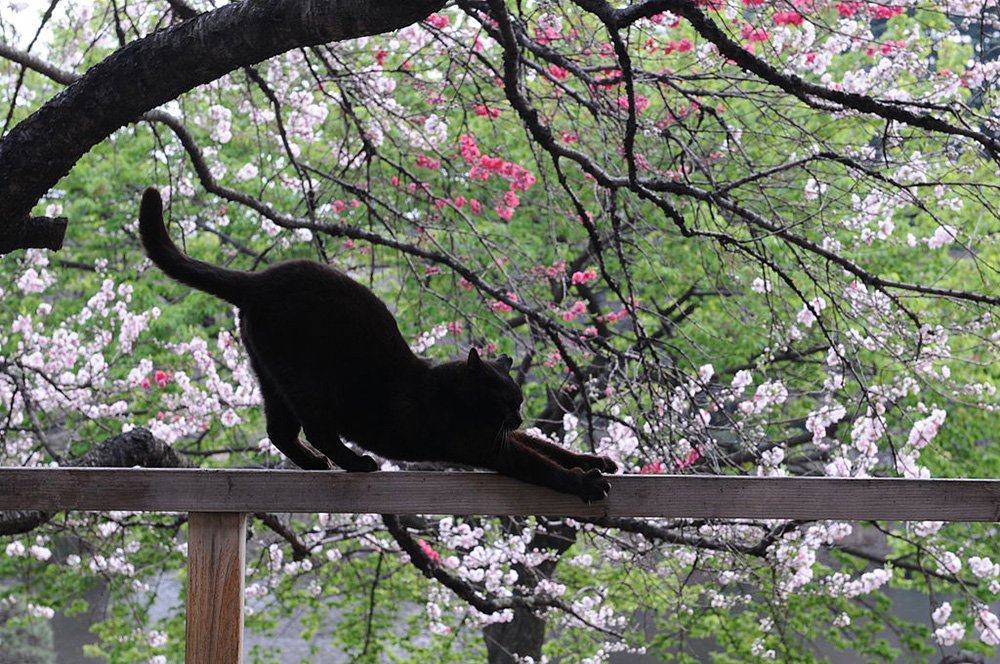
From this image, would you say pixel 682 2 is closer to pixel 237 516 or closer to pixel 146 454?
pixel 237 516

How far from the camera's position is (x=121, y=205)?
837 cm

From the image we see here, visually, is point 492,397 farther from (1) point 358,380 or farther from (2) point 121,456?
(2) point 121,456

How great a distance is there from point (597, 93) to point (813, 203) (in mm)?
2301

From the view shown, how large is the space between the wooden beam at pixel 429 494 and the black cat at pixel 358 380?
0.26 meters


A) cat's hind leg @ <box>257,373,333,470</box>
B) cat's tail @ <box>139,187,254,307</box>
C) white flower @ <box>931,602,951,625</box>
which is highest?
cat's tail @ <box>139,187,254,307</box>

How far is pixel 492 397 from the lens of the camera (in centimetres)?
222

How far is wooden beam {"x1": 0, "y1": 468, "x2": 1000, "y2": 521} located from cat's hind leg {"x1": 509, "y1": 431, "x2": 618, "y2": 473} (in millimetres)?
256

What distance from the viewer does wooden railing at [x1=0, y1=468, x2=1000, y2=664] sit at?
1.88 m

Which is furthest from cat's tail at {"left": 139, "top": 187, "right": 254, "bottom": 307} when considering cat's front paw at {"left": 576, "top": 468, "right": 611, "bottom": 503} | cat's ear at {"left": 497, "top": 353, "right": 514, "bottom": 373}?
cat's front paw at {"left": 576, "top": 468, "right": 611, "bottom": 503}

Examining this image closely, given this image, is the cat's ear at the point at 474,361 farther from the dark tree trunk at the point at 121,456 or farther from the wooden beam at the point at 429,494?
the dark tree trunk at the point at 121,456

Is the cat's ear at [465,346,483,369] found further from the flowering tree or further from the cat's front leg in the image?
the flowering tree

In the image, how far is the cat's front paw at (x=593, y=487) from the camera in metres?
1.96

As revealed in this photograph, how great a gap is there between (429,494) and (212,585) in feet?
1.47

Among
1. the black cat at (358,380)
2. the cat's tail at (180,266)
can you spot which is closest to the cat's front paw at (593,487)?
the black cat at (358,380)
